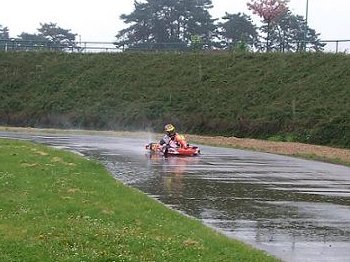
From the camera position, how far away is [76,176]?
15.1 meters

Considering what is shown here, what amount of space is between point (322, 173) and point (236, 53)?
33.9 meters

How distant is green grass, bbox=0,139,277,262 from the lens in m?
7.76

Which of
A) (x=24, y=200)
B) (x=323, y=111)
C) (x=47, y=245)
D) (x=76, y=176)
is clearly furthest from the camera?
(x=323, y=111)

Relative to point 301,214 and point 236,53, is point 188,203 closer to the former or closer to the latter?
point 301,214

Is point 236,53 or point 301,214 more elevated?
point 236,53

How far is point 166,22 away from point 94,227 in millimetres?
82002

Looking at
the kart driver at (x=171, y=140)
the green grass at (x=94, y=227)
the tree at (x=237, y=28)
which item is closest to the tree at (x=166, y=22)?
the tree at (x=237, y=28)

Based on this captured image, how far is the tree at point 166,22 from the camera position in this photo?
88.6 metres

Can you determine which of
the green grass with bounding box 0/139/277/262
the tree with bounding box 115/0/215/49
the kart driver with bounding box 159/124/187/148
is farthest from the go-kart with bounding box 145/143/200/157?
the tree with bounding box 115/0/215/49

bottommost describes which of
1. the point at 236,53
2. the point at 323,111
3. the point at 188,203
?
the point at 188,203

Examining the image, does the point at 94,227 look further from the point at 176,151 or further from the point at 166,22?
the point at 166,22

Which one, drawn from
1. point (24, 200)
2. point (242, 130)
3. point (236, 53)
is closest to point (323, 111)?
point (242, 130)

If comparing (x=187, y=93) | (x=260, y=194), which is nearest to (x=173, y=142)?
(x=260, y=194)

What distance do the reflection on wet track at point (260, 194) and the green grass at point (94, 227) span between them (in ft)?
2.81
